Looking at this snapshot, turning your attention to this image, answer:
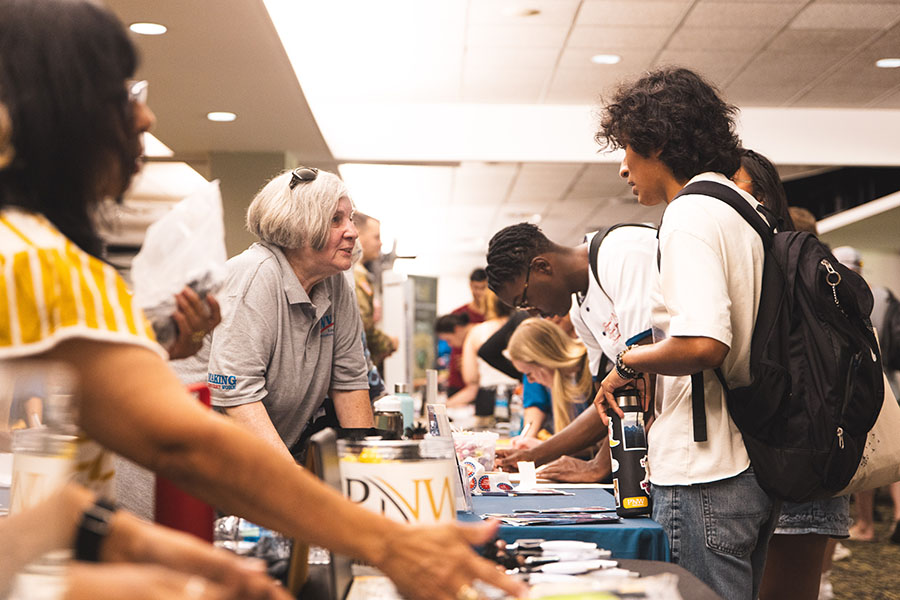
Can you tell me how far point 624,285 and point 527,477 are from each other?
1.96 feet

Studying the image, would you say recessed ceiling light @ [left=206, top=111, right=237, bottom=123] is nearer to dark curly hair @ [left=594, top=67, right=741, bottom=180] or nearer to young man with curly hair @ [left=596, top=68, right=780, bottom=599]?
dark curly hair @ [left=594, top=67, right=741, bottom=180]

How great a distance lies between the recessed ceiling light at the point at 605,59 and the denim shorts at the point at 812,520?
414 cm

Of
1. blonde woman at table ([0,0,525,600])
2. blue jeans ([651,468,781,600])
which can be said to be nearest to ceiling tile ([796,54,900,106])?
blue jeans ([651,468,781,600])

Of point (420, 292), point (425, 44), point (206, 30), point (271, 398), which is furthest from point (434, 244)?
point (271, 398)

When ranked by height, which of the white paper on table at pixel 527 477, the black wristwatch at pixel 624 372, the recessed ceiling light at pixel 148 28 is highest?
the recessed ceiling light at pixel 148 28

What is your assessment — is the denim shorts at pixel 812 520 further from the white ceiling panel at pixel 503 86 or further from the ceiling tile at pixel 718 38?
the white ceiling panel at pixel 503 86

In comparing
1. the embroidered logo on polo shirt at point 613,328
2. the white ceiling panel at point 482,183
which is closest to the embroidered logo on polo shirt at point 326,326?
the embroidered logo on polo shirt at point 613,328

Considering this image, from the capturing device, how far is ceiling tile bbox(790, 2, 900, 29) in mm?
4977

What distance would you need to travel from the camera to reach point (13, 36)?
84 centimetres

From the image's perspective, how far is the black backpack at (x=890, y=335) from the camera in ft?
19.1

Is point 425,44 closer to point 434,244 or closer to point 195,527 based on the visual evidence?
point 195,527

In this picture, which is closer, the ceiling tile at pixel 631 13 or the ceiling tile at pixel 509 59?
the ceiling tile at pixel 631 13

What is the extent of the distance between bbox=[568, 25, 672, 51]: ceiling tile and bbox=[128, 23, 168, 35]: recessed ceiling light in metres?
2.38

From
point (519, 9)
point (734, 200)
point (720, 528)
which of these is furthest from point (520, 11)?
point (720, 528)
